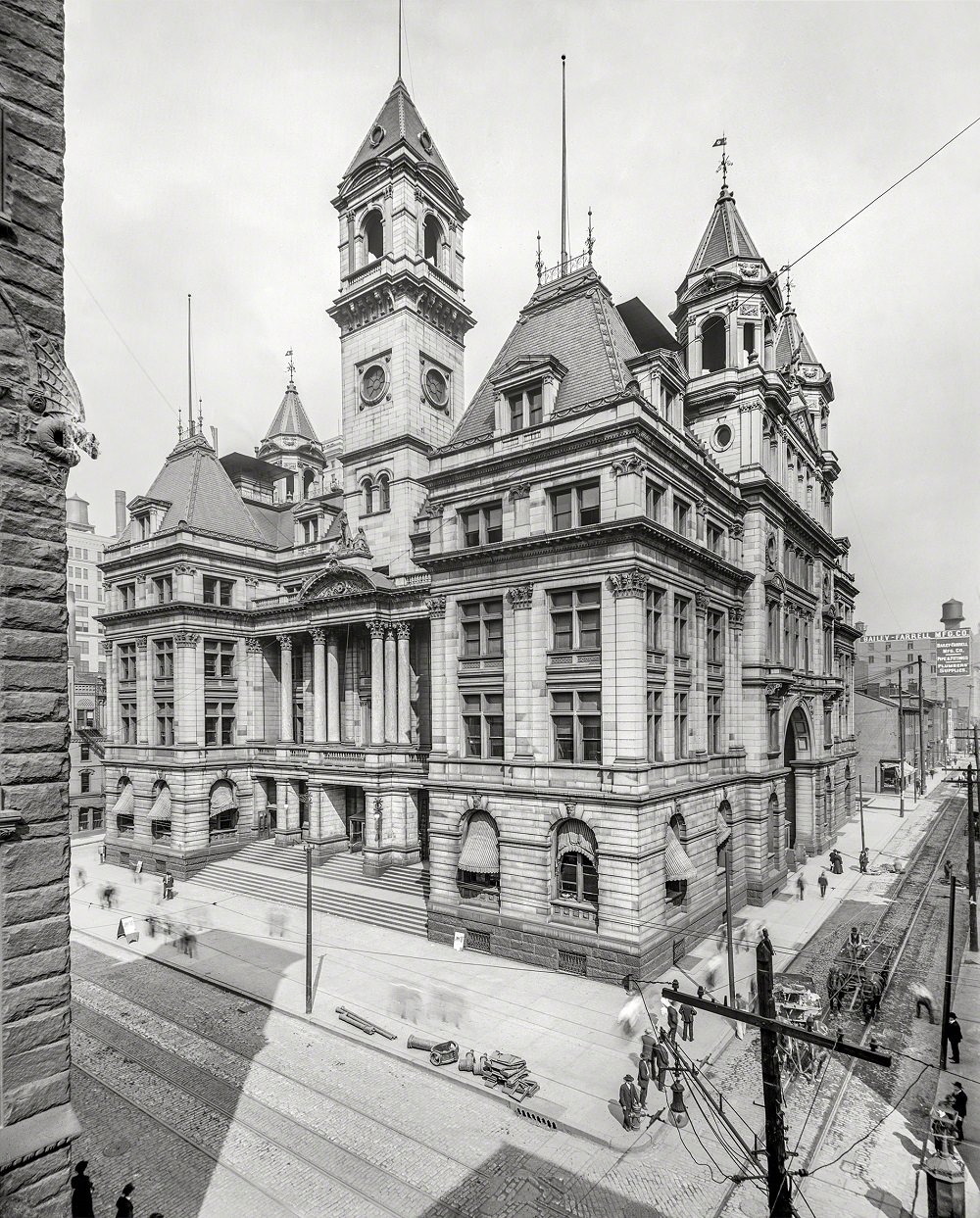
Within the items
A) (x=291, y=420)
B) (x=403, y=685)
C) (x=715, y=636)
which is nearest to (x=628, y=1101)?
(x=715, y=636)

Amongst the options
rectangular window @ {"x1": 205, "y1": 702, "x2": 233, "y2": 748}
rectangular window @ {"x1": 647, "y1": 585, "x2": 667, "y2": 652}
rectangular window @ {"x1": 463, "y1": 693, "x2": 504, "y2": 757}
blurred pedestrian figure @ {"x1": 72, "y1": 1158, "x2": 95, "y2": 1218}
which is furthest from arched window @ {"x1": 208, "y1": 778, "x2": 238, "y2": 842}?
blurred pedestrian figure @ {"x1": 72, "y1": 1158, "x2": 95, "y2": 1218}

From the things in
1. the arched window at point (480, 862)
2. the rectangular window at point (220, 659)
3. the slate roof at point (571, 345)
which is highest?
the slate roof at point (571, 345)

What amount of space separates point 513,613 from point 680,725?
8.67 meters

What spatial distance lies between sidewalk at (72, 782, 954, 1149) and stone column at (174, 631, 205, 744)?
9.50m

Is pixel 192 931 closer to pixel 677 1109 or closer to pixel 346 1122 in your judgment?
pixel 346 1122

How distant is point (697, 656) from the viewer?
30.5m

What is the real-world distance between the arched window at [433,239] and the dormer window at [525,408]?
2115 cm

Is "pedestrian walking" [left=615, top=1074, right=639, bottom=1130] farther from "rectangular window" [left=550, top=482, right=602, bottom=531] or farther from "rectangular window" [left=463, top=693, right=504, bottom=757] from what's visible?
"rectangular window" [left=550, top=482, right=602, bottom=531]

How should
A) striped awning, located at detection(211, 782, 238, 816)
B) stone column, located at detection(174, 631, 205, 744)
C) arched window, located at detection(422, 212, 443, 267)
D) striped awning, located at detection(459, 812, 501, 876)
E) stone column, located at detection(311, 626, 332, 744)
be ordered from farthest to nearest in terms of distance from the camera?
arched window, located at detection(422, 212, 443, 267)
striped awning, located at detection(211, 782, 238, 816)
stone column, located at detection(174, 631, 205, 744)
stone column, located at detection(311, 626, 332, 744)
striped awning, located at detection(459, 812, 501, 876)

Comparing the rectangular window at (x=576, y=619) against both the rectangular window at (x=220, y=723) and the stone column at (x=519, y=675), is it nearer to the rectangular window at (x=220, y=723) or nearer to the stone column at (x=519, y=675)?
the stone column at (x=519, y=675)

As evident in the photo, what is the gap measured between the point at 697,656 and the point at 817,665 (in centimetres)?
2064

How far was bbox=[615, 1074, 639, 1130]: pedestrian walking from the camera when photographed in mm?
15859

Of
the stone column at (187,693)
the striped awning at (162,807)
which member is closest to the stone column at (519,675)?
the stone column at (187,693)

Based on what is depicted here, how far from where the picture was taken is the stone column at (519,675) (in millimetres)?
27219
